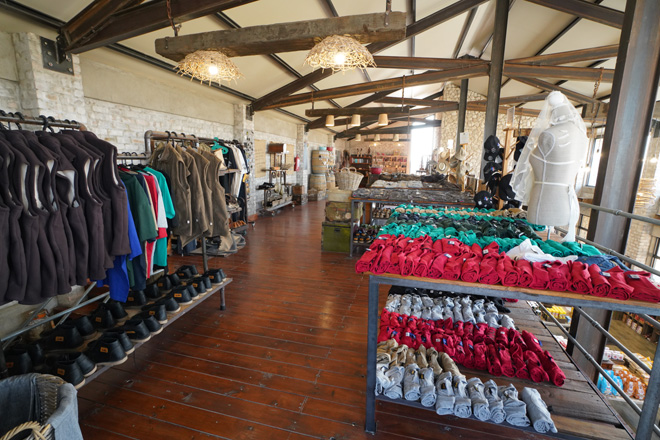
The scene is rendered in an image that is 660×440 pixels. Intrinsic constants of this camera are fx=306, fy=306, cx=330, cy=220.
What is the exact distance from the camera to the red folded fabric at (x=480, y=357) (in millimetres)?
2193

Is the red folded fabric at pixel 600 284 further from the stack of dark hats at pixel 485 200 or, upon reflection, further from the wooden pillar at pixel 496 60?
the wooden pillar at pixel 496 60

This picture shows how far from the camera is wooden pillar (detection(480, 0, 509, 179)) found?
17.5ft

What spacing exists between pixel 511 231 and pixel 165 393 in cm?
306

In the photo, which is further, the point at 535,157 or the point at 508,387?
the point at 535,157

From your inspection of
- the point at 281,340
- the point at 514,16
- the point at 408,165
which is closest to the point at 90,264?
the point at 281,340

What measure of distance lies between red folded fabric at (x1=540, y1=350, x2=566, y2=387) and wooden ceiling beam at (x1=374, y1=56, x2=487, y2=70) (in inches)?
218

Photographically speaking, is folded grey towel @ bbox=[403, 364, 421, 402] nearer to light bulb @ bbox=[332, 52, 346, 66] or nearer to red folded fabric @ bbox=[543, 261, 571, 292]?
red folded fabric @ bbox=[543, 261, 571, 292]

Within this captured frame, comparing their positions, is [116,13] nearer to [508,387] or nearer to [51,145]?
[51,145]

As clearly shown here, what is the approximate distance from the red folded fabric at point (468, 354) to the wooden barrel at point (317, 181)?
11198 mm

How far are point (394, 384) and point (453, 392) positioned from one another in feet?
1.20

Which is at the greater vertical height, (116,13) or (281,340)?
(116,13)

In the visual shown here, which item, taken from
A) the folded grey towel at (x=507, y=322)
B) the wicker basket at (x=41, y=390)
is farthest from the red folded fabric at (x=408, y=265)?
the wicker basket at (x=41, y=390)

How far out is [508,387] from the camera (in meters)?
1.95

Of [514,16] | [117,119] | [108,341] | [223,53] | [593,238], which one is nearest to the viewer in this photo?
[108,341]
